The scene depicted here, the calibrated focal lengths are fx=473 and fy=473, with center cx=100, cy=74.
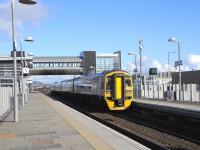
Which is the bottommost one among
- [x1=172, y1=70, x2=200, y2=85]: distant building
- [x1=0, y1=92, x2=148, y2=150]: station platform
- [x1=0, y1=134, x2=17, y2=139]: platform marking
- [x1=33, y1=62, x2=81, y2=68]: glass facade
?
[x1=0, y1=134, x2=17, y2=139]: platform marking

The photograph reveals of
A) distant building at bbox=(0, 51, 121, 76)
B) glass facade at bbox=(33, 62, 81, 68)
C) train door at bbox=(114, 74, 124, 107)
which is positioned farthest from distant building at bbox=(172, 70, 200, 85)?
train door at bbox=(114, 74, 124, 107)

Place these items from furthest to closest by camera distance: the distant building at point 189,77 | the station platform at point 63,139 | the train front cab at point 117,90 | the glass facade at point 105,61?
the glass facade at point 105,61
the distant building at point 189,77
the train front cab at point 117,90
the station platform at point 63,139

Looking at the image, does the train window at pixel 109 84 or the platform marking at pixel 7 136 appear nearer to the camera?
the platform marking at pixel 7 136

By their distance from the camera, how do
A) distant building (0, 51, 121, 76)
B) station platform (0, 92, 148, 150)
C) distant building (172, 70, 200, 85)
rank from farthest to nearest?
distant building (0, 51, 121, 76)
distant building (172, 70, 200, 85)
station platform (0, 92, 148, 150)

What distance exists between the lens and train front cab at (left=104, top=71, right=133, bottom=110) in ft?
100

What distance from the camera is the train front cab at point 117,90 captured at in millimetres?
30609

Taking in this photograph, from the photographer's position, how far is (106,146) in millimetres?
12703

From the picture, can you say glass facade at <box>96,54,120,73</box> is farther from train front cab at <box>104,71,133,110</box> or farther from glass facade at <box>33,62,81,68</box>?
train front cab at <box>104,71,133,110</box>

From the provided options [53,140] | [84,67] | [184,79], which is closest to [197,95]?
[53,140]

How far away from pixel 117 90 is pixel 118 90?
0.08 meters

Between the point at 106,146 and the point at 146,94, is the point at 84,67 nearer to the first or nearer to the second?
the point at 146,94

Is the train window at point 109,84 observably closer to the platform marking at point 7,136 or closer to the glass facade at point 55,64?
the platform marking at point 7,136

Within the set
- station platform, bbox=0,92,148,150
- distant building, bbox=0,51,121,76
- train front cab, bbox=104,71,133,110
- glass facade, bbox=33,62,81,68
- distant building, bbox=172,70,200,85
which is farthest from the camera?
glass facade, bbox=33,62,81,68

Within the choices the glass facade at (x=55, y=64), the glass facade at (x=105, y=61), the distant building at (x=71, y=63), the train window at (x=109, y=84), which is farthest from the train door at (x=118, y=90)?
the glass facade at (x=55, y=64)
